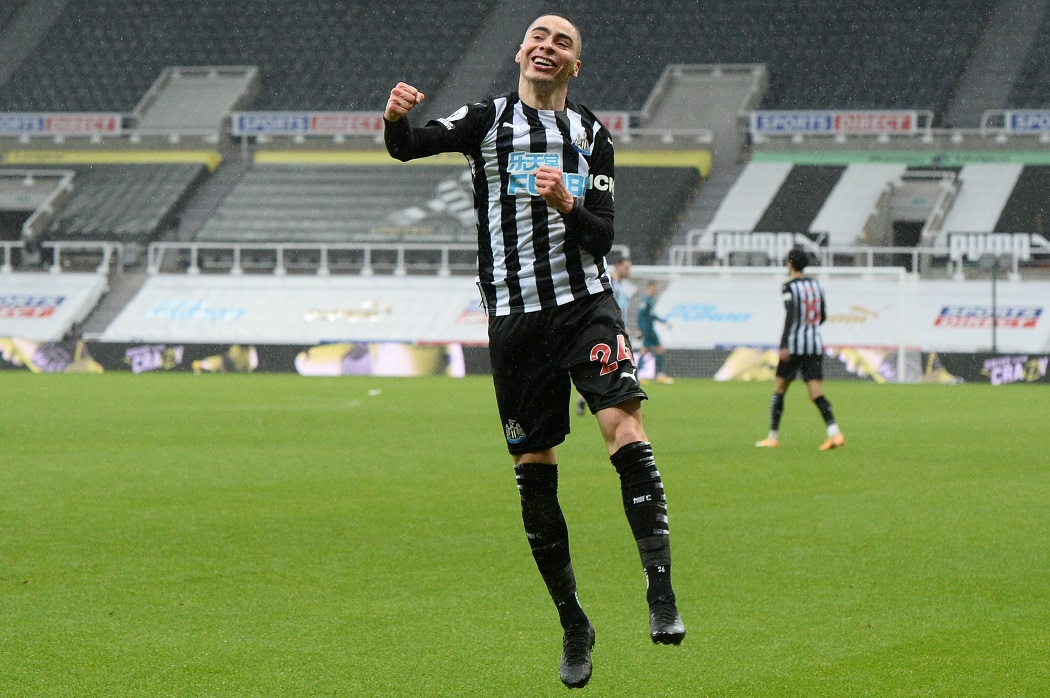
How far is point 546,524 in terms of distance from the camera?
4910 mm

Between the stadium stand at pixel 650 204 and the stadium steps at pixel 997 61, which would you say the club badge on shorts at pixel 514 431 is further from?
the stadium steps at pixel 997 61

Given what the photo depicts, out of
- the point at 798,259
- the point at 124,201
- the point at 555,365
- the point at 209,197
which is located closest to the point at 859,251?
the point at 209,197

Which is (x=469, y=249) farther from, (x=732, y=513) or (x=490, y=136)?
(x=490, y=136)

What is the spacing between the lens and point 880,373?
89.0 feet

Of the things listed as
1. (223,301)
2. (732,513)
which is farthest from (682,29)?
(732,513)

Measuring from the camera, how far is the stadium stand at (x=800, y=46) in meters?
37.4

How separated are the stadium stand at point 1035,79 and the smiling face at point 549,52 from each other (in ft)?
110

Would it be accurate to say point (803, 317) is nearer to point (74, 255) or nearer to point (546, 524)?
point (546, 524)

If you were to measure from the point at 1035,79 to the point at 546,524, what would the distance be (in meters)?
34.4

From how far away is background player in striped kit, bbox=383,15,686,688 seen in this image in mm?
4664

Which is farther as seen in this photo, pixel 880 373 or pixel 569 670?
pixel 880 373

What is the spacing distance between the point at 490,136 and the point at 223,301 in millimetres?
28938

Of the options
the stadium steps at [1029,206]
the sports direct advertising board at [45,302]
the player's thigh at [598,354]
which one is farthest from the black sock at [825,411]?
the sports direct advertising board at [45,302]

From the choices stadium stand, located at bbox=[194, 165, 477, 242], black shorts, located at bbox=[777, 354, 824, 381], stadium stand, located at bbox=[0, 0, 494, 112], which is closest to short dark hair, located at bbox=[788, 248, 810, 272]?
black shorts, located at bbox=[777, 354, 824, 381]
